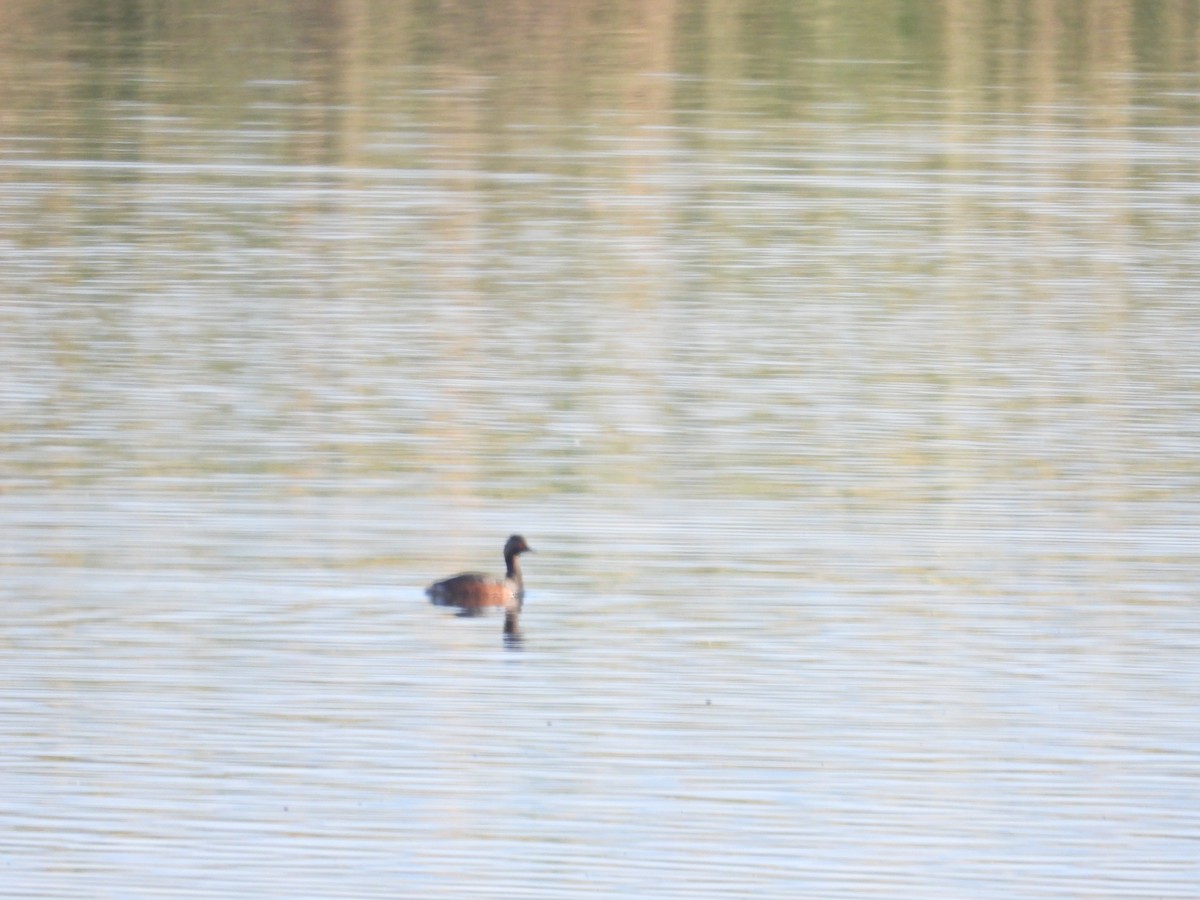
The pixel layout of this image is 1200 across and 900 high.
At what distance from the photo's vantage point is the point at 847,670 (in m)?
13.8

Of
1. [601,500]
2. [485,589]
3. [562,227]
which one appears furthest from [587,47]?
[485,589]

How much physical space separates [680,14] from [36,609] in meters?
36.4

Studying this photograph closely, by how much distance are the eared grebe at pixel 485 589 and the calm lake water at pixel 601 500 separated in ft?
0.33

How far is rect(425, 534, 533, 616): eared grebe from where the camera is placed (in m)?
14.8

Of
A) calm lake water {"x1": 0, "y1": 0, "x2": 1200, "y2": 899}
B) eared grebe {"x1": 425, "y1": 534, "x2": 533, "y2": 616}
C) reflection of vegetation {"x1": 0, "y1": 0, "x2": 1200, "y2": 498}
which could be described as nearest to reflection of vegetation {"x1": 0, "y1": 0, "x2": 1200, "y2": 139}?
reflection of vegetation {"x1": 0, "y1": 0, "x2": 1200, "y2": 498}

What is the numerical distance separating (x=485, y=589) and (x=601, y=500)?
8.88 feet

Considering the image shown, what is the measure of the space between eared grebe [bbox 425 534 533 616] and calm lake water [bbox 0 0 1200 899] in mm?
99

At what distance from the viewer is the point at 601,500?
17.4 meters

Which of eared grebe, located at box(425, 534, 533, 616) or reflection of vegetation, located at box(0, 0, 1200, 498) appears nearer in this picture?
eared grebe, located at box(425, 534, 533, 616)

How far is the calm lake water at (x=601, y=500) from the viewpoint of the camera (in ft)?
37.7

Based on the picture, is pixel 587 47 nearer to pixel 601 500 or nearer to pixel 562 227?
pixel 562 227

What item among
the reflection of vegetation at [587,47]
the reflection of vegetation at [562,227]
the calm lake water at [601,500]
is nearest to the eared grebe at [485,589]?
the calm lake water at [601,500]

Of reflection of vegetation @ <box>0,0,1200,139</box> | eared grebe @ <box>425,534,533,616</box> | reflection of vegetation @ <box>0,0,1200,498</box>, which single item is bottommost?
eared grebe @ <box>425,534,533,616</box>

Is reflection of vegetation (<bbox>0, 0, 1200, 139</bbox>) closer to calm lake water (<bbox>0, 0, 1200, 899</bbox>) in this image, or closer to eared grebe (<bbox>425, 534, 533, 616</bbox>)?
calm lake water (<bbox>0, 0, 1200, 899</bbox>)
